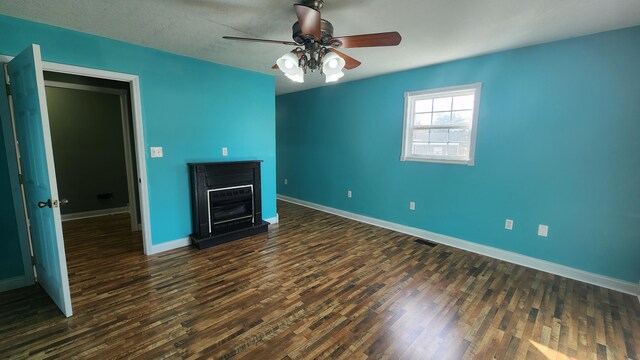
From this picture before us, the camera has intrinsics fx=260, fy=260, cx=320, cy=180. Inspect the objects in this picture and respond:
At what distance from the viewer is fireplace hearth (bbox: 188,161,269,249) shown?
335 cm

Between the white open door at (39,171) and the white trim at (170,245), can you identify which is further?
the white trim at (170,245)

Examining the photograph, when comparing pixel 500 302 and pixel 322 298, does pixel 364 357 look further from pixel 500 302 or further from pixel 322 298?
pixel 500 302

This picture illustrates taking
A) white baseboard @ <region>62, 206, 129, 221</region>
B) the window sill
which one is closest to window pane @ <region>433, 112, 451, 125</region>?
the window sill

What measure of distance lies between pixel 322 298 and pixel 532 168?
2.68m

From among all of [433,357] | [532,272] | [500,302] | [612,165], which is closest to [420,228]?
[532,272]

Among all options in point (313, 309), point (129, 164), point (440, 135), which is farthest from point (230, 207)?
point (440, 135)

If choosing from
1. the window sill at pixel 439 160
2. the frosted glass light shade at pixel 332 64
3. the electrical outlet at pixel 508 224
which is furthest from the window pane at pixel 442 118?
the frosted glass light shade at pixel 332 64

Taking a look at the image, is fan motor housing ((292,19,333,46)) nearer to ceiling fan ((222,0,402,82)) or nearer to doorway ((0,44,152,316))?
ceiling fan ((222,0,402,82))

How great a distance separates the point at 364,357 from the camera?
5.57 ft

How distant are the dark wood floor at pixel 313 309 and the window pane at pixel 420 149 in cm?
143

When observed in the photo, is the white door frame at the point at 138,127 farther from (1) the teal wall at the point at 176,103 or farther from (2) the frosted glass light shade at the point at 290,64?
(2) the frosted glass light shade at the point at 290,64

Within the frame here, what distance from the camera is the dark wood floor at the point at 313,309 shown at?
1.77 m

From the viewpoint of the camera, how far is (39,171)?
6.56 ft

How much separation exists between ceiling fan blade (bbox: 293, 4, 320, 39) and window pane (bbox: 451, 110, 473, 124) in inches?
96.5
